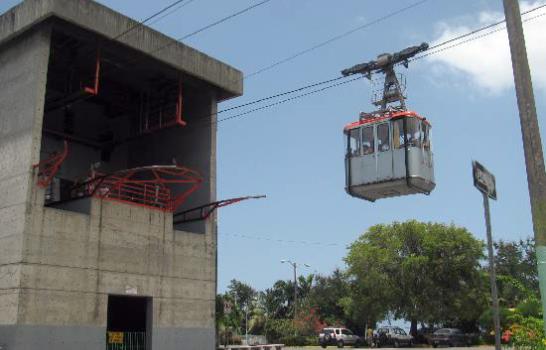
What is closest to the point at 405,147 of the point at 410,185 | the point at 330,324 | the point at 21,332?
the point at 410,185

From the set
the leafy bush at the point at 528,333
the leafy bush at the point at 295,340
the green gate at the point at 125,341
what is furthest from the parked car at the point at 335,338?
the leafy bush at the point at 528,333

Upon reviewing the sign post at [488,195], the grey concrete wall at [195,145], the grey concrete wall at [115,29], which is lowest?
the sign post at [488,195]

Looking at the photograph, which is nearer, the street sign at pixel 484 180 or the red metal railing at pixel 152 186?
the street sign at pixel 484 180

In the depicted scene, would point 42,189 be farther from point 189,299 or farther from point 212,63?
point 212,63

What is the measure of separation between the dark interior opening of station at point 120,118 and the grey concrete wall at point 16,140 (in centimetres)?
184

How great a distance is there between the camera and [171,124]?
29672 mm

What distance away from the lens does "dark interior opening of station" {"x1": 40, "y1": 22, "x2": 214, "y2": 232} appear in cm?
2822

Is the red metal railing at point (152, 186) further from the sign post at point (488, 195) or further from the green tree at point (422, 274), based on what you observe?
the green tree at point (422, 274)

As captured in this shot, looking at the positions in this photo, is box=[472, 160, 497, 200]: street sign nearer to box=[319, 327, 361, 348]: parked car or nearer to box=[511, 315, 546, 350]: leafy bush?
box=[511, 315, 546, 350]: leafy bush

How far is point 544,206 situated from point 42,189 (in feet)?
63.2

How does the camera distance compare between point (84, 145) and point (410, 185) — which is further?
point (84, 145)

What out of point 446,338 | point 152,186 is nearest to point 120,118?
point 152,186

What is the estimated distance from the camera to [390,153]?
21.2m

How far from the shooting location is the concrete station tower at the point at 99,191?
76.0 feet
